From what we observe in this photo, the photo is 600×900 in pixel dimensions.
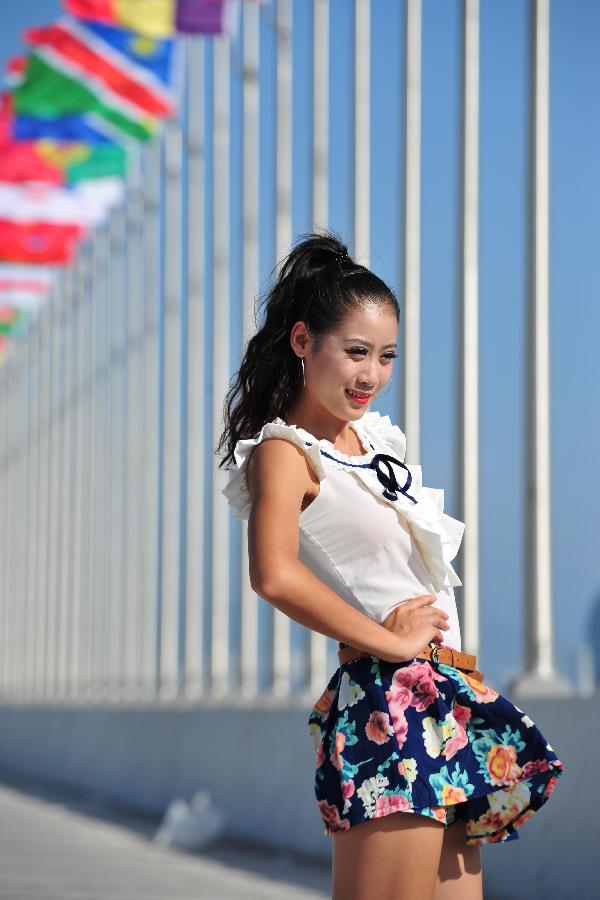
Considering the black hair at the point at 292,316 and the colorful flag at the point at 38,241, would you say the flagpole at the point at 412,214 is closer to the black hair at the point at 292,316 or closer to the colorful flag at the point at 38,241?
the black hair at the point at 292,316

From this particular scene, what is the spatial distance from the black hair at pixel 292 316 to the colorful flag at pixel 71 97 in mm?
20024

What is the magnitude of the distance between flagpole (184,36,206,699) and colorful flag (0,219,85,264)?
815cm

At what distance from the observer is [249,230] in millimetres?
18281

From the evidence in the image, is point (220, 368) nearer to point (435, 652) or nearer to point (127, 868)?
point (127, 868)

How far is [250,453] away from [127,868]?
6.62m

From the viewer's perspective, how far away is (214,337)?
19.0 m

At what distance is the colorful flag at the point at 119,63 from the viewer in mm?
22797

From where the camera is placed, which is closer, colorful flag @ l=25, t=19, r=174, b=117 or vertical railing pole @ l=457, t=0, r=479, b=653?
vertical railing pole @ l=457, t=0, r=479, b=653

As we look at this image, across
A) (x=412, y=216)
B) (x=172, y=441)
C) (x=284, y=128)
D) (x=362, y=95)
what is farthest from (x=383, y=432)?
(x=172, y=441)

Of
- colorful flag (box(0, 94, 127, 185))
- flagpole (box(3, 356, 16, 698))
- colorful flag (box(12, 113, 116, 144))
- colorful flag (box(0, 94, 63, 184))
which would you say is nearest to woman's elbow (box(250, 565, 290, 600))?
colorful flag (box(12, 113, 116, 144))

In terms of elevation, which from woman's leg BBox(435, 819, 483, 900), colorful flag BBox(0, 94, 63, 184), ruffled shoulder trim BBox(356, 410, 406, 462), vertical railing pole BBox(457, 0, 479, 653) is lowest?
woman's leg BBox(435, 819, 483, 900)

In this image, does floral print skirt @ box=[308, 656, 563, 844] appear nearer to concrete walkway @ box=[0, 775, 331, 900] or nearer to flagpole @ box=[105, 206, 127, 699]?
concrete walkway @ box=[0, 775, 331, 900]

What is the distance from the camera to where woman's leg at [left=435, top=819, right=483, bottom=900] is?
136 inches

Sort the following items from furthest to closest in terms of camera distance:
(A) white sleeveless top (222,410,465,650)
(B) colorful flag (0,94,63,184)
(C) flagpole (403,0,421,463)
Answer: (B) colorful flag (0,94,63,184)
(C) flagpole (403,0,421,463)
(A) white sleeveless top (222,410,465,650)
